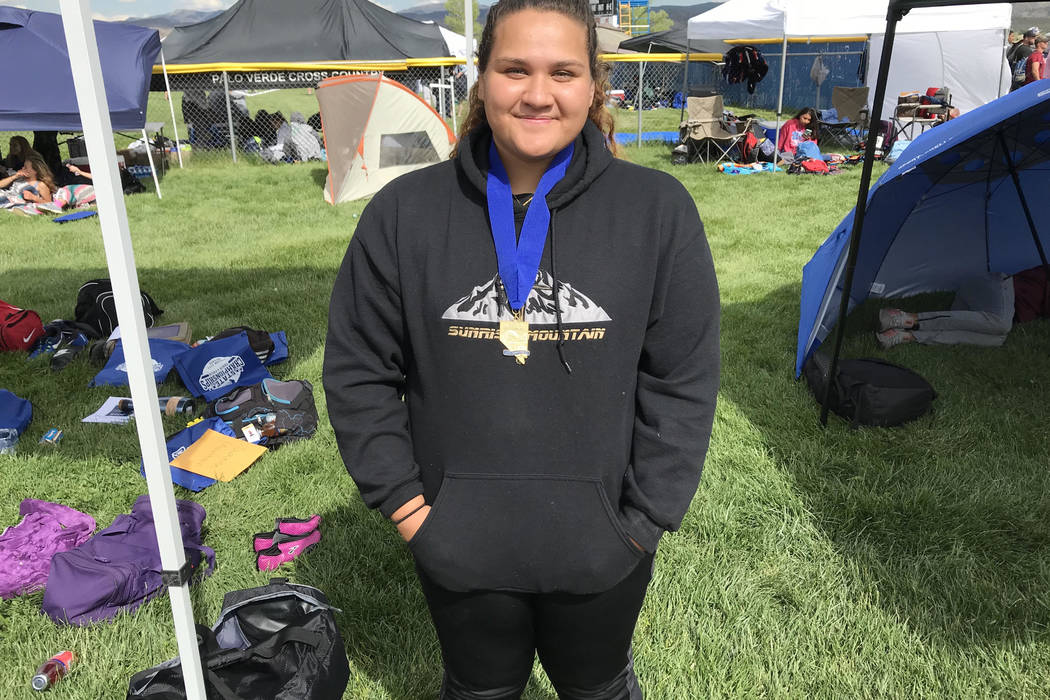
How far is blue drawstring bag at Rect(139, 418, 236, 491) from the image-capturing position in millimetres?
3705

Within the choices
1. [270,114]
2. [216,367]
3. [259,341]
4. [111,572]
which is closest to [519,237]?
[111,572]

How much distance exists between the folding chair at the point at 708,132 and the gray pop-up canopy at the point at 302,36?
23.5ft

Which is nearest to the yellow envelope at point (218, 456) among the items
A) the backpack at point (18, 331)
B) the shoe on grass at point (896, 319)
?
the backpack at point (18, 331)

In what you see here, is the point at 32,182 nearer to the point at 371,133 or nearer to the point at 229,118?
the point at 229,118

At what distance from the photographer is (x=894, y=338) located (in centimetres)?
512

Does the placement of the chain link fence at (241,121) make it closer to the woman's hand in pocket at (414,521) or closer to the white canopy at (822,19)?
the white canopy at (822,19)

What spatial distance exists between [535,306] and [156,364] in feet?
13.7

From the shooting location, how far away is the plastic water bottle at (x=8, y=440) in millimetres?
3994

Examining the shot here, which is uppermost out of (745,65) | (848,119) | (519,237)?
(745,65)

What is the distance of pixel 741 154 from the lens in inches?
513

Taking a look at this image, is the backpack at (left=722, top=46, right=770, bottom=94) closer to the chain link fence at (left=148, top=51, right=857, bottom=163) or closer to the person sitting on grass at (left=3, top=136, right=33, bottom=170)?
the chain link fence at (left=148, top=51, right=857, bottom=163)

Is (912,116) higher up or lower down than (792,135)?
higher up

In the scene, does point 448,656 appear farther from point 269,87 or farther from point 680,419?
point 269,87

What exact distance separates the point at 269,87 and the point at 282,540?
48.1ft
